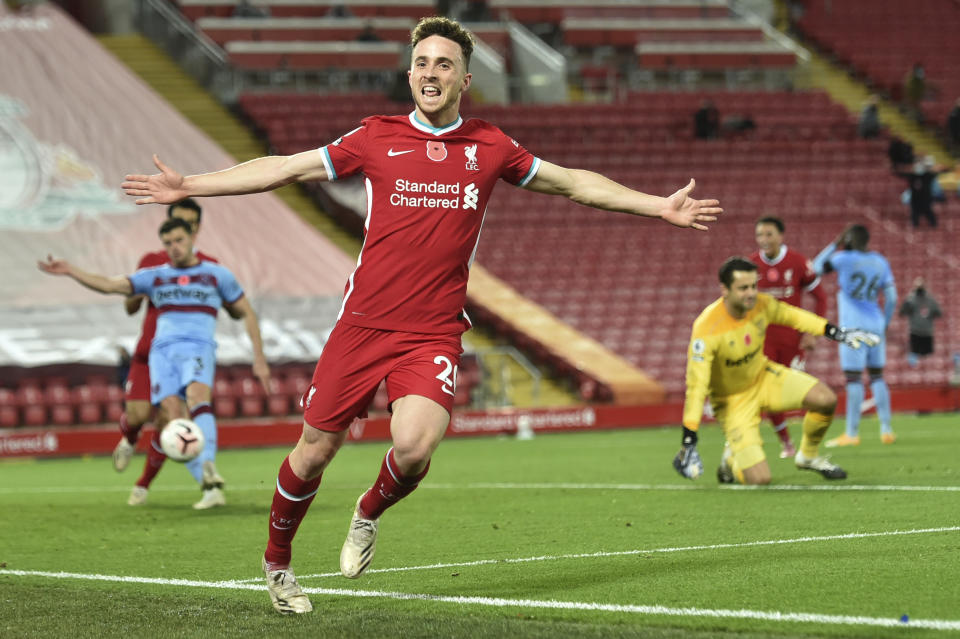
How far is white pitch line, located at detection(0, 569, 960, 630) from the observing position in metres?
4.89

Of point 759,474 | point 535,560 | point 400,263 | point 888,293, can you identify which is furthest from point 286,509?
point 888,293

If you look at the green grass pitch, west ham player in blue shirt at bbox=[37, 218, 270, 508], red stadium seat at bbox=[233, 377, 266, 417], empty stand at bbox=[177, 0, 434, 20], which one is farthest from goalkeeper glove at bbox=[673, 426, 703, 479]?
empty stand at bbox=[177, 0, 434, 20]

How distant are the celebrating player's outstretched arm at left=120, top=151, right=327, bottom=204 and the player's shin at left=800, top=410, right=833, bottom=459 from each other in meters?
5.93

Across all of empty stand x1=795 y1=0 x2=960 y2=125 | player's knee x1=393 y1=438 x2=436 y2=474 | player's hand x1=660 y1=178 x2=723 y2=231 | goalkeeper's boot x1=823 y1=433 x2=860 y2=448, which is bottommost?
goalkeeper's boot x1=823 y1=433 x2=860 y2=448

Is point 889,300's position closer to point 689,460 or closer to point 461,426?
point 689,460

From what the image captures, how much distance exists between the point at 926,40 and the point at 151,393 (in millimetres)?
33227

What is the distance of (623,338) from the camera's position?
88.7 ft

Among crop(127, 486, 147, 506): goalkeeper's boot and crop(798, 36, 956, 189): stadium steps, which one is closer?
crop(127, 486, 147, 506): goalkeeper's boot

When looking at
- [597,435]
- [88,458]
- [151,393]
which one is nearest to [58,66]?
[88,458]

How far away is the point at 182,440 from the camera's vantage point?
1027 centimetres

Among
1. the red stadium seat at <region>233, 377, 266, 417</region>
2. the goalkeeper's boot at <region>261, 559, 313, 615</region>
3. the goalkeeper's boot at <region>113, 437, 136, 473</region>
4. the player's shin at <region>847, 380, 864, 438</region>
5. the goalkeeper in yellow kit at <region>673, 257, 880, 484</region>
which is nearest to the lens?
the goalkeeper's boot at <region>261, 559, 313, 615</region>

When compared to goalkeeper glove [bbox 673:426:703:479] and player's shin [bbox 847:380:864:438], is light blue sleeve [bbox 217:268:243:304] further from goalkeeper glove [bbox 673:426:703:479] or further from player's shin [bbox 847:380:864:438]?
player's shin [bbox 847:380:864:438]

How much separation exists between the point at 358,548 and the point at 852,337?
16.4ft

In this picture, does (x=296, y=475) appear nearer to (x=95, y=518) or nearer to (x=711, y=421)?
(x=95, y=518)
